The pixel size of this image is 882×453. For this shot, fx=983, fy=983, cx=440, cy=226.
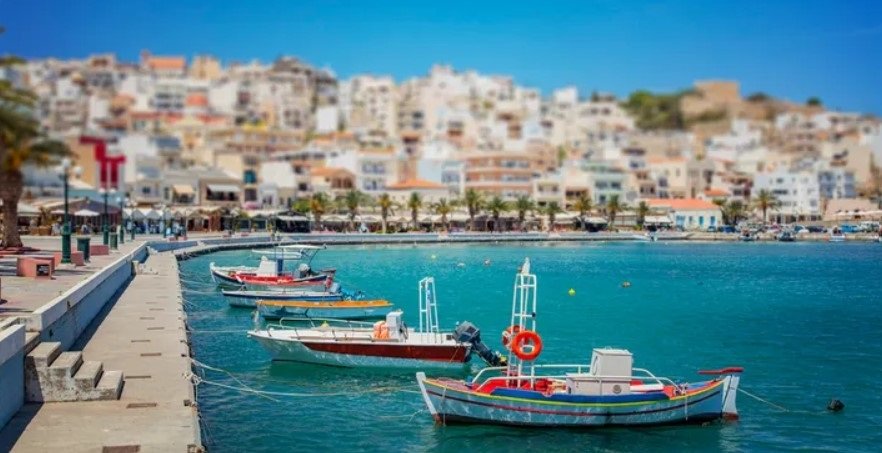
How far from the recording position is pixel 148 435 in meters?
16.4

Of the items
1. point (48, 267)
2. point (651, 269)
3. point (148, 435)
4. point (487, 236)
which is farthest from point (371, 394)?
point (487, 236)

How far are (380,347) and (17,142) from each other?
15.9 metres

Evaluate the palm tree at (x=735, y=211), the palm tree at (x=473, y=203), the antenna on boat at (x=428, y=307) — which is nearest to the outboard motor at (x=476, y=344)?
the antenna on boat at (x=428, y=307)

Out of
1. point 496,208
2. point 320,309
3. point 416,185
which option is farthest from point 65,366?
point 416,185

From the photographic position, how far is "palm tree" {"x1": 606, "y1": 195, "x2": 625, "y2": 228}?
119812mm

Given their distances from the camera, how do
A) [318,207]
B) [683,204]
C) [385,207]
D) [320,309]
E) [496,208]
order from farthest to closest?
1. [683,204]
2. [496,208]
3. [385,207]
4. [318,207]
5. [320,309]

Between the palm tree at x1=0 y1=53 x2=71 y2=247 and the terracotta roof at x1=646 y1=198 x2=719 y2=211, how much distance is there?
97.9 metres

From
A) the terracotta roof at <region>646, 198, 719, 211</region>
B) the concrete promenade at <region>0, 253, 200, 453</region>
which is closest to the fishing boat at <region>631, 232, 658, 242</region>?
the terracotta roof at <region>646, 198, 719, 211</region>

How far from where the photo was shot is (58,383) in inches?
727

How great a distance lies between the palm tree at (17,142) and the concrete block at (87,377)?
15.3 metres

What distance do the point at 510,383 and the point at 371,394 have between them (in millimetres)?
4628

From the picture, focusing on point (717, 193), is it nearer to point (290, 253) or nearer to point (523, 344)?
point (290, 253)

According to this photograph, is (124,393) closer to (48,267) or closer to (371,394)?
(371,394)

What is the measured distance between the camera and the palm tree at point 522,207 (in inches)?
4557
